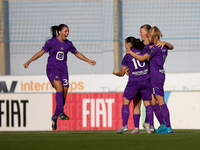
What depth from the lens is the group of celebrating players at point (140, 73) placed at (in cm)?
562

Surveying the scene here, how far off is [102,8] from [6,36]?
2.66 m

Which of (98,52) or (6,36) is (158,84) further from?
(6,36)

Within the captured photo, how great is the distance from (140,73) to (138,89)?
0.67 feet

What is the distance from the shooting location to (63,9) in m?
11.9

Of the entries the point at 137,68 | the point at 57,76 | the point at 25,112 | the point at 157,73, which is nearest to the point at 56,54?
the point at 57,76

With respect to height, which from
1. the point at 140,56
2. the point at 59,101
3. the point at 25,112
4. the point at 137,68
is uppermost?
the point at 140,56

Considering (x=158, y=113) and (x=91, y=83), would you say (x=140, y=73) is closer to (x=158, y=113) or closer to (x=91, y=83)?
(x=158, y=113)

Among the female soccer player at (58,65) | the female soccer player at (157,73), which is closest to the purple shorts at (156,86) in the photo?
the female soccer player at (157,73)

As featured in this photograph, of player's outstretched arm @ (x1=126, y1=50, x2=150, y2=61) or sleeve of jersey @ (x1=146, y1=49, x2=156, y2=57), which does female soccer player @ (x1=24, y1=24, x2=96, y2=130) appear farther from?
sleeve of jersey @ (x1=146, y1=49, x2=156, y2=57)

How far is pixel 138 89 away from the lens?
18.4 feet

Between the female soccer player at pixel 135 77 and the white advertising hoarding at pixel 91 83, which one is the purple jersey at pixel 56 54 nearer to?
the female soccer player at pixel 135 77

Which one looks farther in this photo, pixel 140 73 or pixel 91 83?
pixel 91 83

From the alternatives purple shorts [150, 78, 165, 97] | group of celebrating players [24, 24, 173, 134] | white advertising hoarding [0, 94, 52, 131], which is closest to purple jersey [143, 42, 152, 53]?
group of celebrating players [24, 24, 173, 134]

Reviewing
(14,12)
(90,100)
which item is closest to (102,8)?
(14,12)
